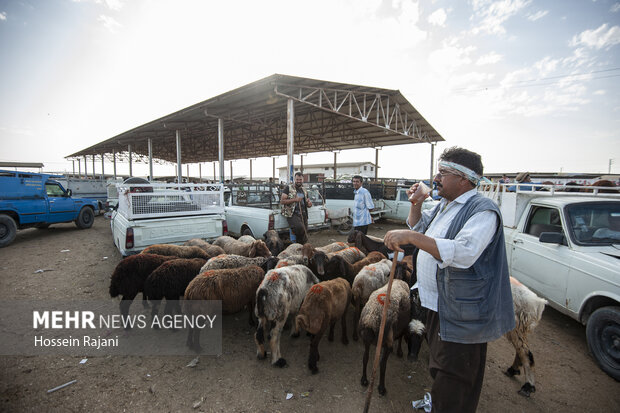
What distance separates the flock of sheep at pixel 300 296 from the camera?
3180mm

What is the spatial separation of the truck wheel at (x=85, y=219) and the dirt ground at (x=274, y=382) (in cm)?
1097

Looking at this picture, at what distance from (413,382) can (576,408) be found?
1.68 meters

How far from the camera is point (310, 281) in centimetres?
436

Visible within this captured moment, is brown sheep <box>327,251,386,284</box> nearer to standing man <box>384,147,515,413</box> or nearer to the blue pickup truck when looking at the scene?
standing man <box>384,147,515,413</box>

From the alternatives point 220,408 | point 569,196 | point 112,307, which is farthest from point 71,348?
point 569,196

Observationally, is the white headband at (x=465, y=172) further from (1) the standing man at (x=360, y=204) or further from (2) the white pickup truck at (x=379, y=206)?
(2) the white pickup truck at (x=379, y=206)

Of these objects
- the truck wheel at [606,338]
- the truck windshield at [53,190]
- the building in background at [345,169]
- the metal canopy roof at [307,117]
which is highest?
the metal canopy roof at [307,117]

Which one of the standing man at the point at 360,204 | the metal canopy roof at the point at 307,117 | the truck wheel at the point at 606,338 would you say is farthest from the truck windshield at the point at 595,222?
the metal canopy roof at the point at 307,117

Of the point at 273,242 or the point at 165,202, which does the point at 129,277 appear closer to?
the point at 165,202

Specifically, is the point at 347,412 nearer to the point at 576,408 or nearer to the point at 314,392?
the point at 314,392

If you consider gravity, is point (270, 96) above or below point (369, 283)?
above

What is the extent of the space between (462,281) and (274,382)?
2.61 m

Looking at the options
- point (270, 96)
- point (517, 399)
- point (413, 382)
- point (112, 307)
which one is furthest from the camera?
point (270, 96)

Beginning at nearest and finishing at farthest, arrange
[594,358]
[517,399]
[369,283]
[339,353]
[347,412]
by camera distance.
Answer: [347,412] → [517,399] → [594,358] → [339,353] → [369,283]
